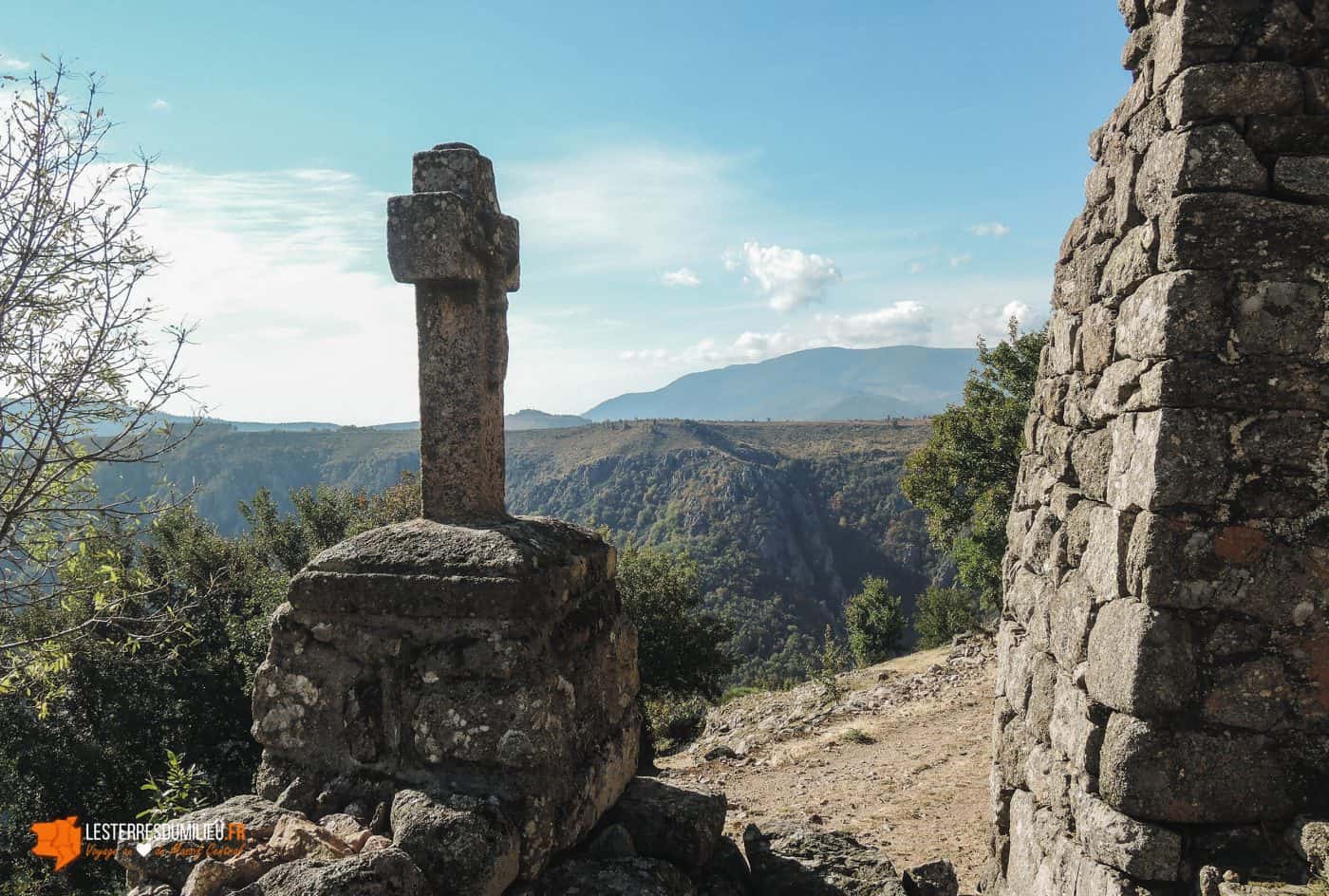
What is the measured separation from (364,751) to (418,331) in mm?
1928

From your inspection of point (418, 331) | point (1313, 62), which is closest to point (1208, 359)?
point (1313, 62)

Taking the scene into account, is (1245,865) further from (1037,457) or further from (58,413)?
(58,413)

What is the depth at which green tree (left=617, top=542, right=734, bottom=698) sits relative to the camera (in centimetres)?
1864

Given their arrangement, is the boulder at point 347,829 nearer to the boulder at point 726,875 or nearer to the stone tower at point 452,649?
the stone tower at point 452,649

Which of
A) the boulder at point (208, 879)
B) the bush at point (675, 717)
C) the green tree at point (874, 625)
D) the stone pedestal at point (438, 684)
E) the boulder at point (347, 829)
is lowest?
the green tree at point (874, 625)

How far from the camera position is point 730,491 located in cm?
7625

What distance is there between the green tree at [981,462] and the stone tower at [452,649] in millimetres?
16690

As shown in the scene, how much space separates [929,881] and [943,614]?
3020 centimetres

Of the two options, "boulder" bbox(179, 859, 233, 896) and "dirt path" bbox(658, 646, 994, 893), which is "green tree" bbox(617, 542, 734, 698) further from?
"boulder" bbox(179, 859, 233, 896)

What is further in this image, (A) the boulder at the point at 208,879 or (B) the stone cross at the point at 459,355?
(B) the stone cross at the point at 459,355

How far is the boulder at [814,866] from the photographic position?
3695mm

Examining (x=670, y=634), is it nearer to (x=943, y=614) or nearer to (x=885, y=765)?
(x=885, y=765)

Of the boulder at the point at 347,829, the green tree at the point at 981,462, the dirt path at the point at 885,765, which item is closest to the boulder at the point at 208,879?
the boulder at the point at 347,829

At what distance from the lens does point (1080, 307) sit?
13.5 ft
